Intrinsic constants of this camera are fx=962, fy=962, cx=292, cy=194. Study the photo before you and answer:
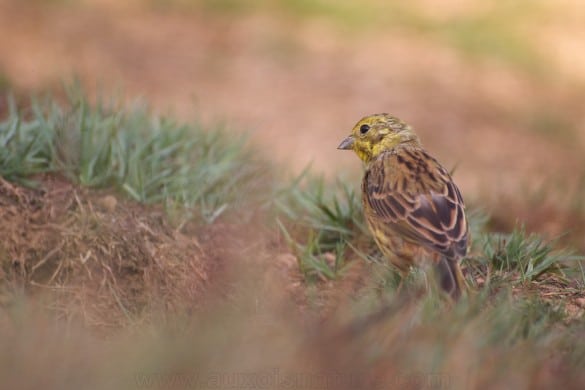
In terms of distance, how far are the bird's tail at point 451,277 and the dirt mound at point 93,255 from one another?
121cm

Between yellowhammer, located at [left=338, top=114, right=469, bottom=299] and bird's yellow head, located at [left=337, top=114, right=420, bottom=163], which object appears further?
bird's yellow head, located at [left=337, top=114, right=420, bottom=163]

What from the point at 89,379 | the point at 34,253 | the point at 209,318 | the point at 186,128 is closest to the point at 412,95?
the point at 186,128

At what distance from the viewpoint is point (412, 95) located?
998 centimetres

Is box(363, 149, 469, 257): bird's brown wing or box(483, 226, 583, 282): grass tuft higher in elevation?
box(363, 149, 469, 257): bird's brown wing

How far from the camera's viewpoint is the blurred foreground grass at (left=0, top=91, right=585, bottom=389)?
3.41 meters

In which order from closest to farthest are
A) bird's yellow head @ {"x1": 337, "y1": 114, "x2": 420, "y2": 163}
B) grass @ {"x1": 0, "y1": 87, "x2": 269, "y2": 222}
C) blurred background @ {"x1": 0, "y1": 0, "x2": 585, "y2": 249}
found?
grass @ {"x1": 0, "y1": 87, "x2": 269, "y2": 222}
bird's yellow head @ {"x1": 337, "y1": 114, "x2": 420, "y2": 163}
blurred background @ {"x1": 0, "y1": 0, "x2": 585, "y2": 249}

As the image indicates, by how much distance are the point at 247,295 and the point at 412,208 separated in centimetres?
107

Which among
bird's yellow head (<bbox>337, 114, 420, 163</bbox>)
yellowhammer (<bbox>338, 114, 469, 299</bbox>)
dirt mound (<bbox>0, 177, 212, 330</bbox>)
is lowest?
dirt mound (<bbox>0, 177, 212, 330</bbox>)

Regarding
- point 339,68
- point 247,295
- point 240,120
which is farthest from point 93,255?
point 339,68

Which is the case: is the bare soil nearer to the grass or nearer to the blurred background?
the blurred background

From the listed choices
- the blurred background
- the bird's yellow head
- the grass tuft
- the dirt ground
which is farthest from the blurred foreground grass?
the dirt ground

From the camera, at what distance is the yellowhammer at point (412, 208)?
475cm

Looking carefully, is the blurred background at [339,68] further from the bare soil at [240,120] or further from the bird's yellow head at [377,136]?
the bird's yellow head at [377,136]

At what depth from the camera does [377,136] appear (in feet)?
18.8
